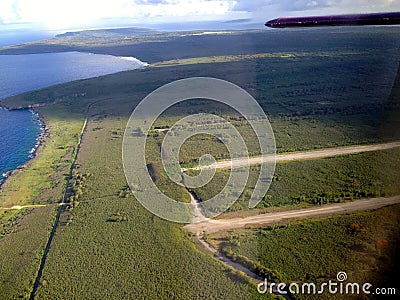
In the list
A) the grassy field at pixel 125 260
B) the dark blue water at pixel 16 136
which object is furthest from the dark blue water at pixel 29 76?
the grassy field at pixel 125 260

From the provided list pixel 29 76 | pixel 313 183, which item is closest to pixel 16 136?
pixel 313 183

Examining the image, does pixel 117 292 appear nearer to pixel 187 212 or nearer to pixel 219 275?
pixel 219 275

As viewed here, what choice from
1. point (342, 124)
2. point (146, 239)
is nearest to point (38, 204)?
point (146, 239)

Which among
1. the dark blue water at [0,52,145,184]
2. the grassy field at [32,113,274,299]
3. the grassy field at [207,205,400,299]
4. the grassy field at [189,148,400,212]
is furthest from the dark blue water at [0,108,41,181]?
the grassy field at [207,205,400,299]

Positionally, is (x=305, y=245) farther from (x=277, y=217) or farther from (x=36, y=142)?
(x=36, y=142)

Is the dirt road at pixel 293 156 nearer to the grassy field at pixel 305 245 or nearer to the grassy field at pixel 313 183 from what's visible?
the grassy field at pixel 313 183
